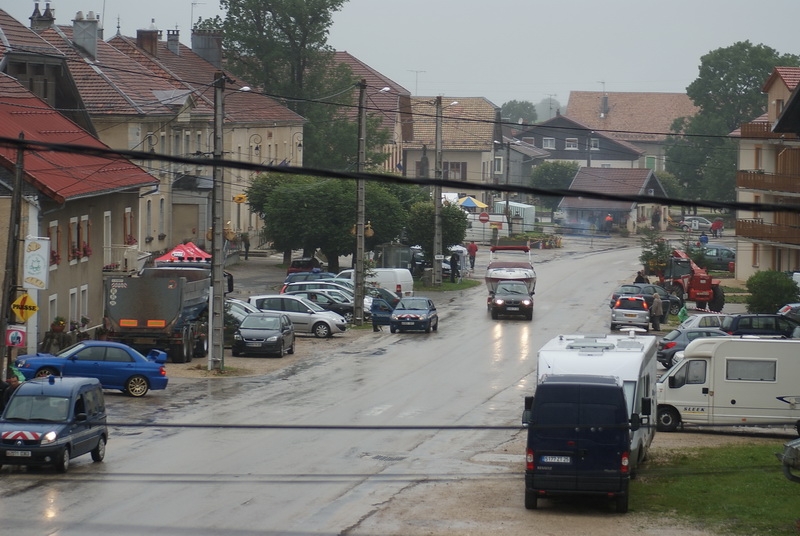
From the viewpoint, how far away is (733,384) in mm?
28906

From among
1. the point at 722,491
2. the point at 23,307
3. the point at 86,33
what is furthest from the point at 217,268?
the point at 86,33

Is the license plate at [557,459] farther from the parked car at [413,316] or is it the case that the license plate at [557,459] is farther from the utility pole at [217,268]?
the parked car at [413,316]

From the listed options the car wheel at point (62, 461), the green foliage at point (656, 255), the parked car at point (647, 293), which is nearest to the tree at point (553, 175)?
the green foliage at point (656, 255)

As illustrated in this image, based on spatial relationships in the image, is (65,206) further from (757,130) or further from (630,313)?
(757,130)

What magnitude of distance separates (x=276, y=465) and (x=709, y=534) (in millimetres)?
8699

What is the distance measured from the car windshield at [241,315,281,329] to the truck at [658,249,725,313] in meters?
22.7

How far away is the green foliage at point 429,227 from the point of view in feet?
220

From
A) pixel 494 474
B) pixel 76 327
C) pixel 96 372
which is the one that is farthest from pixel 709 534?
pixel 76 327

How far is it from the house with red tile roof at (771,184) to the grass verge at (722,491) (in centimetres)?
3461

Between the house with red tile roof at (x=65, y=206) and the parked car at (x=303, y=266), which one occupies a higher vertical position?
the house with red tile roof at (x=65, y=206)

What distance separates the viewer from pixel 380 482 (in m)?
22.7

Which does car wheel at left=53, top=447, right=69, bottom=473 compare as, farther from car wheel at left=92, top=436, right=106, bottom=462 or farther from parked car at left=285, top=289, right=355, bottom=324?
parked car at left=285, top=289, right=355, bottom=324

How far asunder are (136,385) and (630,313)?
22279 millimetres

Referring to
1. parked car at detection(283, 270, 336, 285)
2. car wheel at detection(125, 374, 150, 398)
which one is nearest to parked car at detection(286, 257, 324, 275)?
parked car at detection(283, 270, 336, 285)
